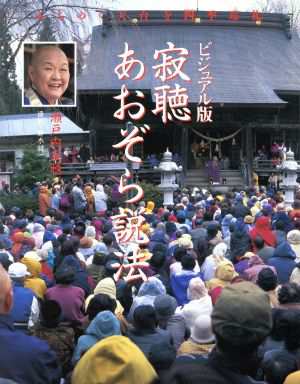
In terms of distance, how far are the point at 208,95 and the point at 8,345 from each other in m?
23.6

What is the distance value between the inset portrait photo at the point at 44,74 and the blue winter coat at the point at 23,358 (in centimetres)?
1401

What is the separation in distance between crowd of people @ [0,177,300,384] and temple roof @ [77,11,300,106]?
49.9 ft

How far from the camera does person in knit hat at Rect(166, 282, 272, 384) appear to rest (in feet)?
8.44

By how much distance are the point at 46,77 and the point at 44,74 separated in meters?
0.11

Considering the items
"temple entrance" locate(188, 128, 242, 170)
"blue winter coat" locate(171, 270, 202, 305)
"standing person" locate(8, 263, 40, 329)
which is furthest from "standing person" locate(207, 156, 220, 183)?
"standing person" locate(8, 263, 40, 329)

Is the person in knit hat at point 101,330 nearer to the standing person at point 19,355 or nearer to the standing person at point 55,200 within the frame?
the standing person at point 19,355

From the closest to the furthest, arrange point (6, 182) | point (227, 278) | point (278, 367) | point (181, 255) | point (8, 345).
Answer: point (8, 345) < point (278, 367) < point (227, 278) < point (181, 255) < point (6, 182)

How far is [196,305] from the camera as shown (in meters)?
5.34

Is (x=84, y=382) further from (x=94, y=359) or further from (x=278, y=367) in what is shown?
(x=278, y=367)

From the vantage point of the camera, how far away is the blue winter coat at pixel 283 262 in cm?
689

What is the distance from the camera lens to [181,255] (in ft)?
24.1

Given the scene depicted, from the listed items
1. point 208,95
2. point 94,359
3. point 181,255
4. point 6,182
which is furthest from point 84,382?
point 208,95

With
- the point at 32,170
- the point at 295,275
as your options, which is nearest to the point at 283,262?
the point at 295,275

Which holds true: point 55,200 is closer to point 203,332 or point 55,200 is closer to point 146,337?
point 146,337
